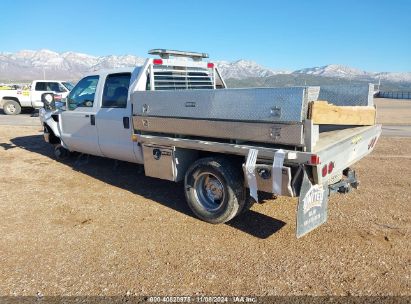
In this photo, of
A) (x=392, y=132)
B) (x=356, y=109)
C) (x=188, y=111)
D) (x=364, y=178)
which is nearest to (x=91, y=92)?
(x=188, y=111)

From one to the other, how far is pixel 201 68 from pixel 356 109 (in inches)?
119

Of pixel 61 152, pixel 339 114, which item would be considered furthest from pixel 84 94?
pixel 339 114

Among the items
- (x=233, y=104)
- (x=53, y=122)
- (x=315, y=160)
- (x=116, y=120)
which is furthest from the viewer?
(x=53, y=122)

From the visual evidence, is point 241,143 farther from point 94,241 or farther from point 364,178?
point 364,178

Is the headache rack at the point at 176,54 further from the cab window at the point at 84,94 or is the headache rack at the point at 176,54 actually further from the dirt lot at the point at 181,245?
the dirt lot at the point at 181,245

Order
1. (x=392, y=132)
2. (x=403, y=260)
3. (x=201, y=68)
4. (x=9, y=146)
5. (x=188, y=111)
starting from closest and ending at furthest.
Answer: (x=403, y=260)
(x=188, y=111)
(x=201, y=68)
(x=9, y=146)
(x=392, y=132)

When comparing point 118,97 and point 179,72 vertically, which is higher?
point 179,72

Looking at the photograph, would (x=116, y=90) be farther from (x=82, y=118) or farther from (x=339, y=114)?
(x=339, y=114)

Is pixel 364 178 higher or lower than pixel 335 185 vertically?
lower

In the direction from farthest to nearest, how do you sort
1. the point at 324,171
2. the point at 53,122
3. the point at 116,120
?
the point at 53,122, the point at 116,120, the point at 324,171

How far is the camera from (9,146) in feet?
33.3

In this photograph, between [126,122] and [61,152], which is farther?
[61,152]

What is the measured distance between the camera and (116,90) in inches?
237

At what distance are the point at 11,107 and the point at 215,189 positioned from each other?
1848 cm
